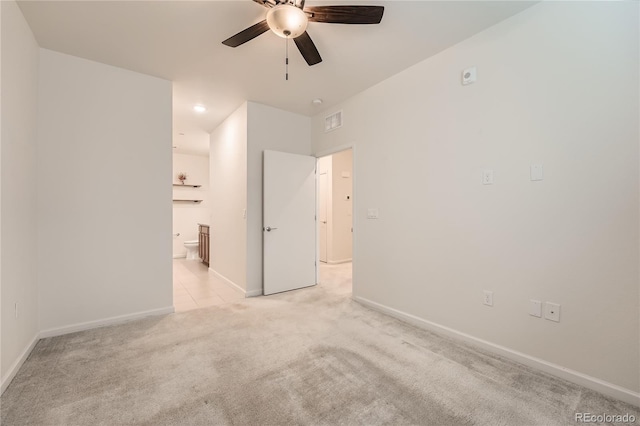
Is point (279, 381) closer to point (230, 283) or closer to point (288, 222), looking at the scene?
point (288, 222)

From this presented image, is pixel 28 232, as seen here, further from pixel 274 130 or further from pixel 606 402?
pixel 606 402

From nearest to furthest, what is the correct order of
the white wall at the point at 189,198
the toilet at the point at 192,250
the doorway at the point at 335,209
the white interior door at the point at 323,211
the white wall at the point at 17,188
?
the white wall at the point at 17,188, the doorway at the point at 335,209, the white interior door at the point at 323,211, the toilet at the point at 192,250, the white wall at the point at 189,198

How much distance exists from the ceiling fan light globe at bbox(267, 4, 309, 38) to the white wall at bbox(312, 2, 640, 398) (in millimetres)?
1498

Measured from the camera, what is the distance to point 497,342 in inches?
88.2

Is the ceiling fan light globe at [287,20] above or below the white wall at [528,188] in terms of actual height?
above

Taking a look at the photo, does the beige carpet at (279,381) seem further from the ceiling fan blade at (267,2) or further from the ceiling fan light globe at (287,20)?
the ceiling fan blade at (267,2)

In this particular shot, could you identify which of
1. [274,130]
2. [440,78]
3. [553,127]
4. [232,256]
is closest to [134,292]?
[232,256]

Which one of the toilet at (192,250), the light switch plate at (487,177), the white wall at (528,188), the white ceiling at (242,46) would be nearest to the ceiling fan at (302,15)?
the white ceiling at (242,46)

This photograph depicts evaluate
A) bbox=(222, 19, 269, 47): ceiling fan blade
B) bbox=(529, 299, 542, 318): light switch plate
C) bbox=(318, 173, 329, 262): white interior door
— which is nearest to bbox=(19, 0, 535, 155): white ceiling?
→ bbox=(222, 19, 269, 47): ceiling fan blade

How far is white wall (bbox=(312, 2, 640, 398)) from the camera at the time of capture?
171 cm

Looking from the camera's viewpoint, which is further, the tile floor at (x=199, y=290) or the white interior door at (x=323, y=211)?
the white interior door at (x=323, y=211)

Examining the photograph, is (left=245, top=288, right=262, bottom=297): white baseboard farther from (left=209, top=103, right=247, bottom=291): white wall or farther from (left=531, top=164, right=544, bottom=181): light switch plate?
(left=531, top=164, right=544, bottom=181): light switch plate

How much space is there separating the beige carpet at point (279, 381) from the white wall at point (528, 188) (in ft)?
1.13

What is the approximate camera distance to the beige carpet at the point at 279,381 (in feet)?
5.11
